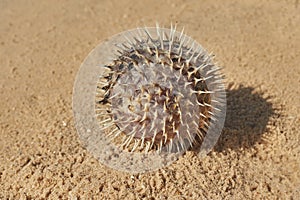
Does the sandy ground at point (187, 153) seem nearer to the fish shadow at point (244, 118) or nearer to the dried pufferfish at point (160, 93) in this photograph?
the fish shadow at point (244, 118)

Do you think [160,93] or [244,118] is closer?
[160,93]

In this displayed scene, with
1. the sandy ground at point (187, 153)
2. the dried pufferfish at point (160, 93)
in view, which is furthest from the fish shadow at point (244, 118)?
the dried pufferfish at point (160, 93)

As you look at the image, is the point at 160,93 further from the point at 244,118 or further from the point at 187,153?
the point at 244,118

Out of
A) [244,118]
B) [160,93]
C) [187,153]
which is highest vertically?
[160,93]

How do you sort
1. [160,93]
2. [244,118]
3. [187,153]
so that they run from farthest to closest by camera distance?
[244,118]
[187,153]
[160,93]

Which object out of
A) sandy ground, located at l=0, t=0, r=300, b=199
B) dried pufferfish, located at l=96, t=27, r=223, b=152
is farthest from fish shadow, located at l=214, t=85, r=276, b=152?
dried pufferfish, located at l=96, t=27, r=223, b=152

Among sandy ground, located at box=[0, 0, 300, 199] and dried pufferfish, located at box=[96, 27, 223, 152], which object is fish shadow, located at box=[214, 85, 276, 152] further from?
dried pufferfish, located at box=[96, 27, 223, 152]

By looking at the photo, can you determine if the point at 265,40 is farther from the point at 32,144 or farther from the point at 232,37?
the point at 32,144

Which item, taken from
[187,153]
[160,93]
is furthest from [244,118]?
[160,93]
